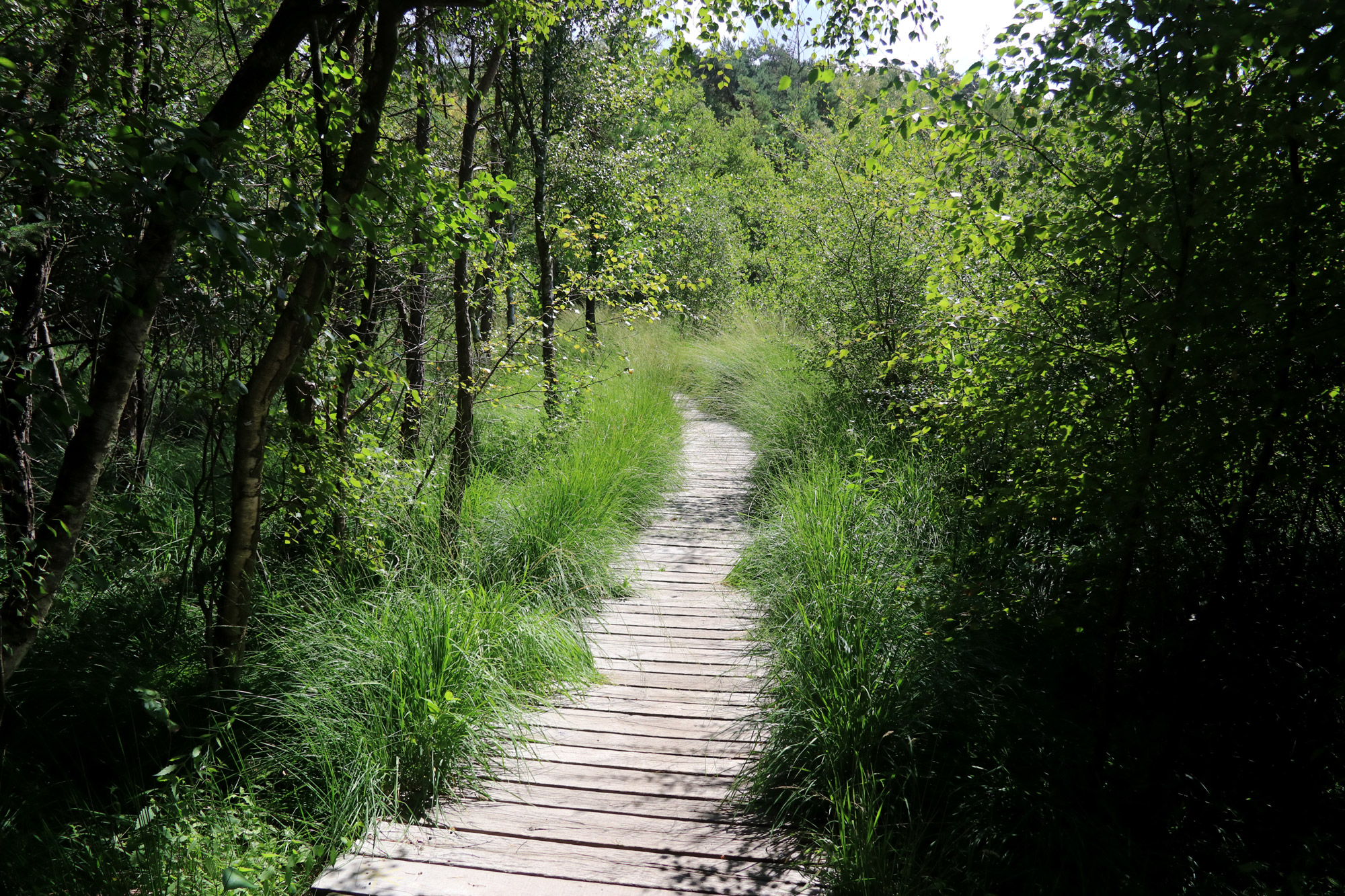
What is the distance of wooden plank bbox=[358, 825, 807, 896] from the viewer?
2.46 meters

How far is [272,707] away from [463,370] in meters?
2.51

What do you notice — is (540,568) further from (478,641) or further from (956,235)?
(956,235)

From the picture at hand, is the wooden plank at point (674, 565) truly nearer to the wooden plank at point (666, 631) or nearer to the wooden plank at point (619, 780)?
the wooden plank at point (666, 631)

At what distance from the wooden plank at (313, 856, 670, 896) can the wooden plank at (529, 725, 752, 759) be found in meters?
0.81

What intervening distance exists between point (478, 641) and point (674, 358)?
378 inches

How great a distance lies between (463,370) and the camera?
16.3 ft

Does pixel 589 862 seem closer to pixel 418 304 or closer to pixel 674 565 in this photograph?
pixel 674 565

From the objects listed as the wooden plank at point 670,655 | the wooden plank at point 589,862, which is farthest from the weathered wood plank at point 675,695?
the wooden plank at point 589,862

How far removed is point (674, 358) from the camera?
12.7m

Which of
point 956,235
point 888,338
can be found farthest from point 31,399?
point 888,338

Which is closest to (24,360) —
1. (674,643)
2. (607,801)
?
(607,801)

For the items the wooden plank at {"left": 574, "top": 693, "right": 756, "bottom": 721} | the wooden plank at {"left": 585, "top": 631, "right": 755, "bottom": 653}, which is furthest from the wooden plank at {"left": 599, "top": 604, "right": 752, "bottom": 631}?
the wooden plank at {"left": 574, "top": 693, "right": 756, "bottom": 721}

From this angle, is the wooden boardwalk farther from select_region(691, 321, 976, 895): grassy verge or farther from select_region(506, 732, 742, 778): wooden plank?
select_region(691, 321, 976, 895): grassy verge

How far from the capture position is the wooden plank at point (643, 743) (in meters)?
3.23
